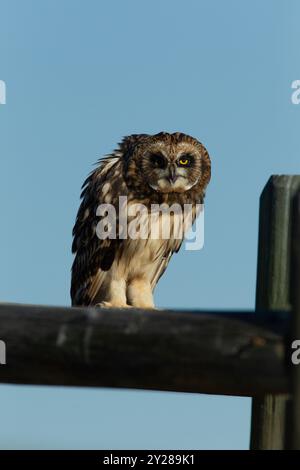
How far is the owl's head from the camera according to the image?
Result: 7.19m

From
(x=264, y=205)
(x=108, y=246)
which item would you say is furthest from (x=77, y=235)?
(x=264, y=205)

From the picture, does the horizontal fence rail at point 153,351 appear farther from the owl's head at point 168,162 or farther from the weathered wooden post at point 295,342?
the owl's head at point 168,162

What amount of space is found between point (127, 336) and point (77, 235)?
5.50 m

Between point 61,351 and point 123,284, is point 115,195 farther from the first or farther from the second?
point 61,351

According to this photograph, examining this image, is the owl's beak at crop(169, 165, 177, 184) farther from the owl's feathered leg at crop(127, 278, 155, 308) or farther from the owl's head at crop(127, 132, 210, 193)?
the owl's feathered leg at crop(127, 278, 155, 308)

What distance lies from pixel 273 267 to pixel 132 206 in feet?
13.6

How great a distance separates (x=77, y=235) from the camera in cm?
751

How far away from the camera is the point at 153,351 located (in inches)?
78.9

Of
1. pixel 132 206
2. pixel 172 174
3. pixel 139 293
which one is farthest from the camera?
pixel 172 174

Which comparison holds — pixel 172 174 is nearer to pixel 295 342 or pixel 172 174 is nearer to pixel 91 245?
pixel 91 245

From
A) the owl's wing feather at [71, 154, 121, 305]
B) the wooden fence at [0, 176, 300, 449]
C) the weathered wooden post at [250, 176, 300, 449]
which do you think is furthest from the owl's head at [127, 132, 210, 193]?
the wooden fence at [0, 176, 300, 449]

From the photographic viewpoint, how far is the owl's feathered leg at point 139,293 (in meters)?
7.03

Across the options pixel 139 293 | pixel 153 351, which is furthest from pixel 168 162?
pixel 153 351
